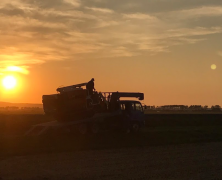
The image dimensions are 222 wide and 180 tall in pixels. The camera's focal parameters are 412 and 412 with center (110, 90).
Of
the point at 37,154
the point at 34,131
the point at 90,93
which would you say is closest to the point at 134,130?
the point at 90,93

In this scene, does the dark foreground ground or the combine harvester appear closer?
the dark foreground ground

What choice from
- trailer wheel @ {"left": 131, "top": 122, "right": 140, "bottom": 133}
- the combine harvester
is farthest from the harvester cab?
trailer wheel @ {"left": 131, "top": 122, "right": 140, "bottom": 133}

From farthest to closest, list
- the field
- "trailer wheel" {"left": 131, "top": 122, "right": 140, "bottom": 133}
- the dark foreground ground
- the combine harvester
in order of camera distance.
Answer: "trailer wheel" {"left": 131, "top": 122, "right": 140, "bottom": 133}, the combine harvester, the field, the dark foreground ground

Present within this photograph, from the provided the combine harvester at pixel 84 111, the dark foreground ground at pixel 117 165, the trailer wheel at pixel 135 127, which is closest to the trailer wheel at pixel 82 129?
the combine harvester at pixel 84 111

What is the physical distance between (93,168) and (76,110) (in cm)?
1429

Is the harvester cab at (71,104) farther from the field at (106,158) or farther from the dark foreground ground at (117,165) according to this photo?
the dark foreground ground at (117,165)

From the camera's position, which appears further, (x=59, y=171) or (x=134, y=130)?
(x=134, y=130)

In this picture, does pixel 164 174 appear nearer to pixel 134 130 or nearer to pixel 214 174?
pixel 214 174

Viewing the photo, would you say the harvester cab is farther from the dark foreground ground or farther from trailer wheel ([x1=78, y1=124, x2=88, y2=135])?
the dark foreground ground

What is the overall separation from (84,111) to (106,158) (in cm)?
1145

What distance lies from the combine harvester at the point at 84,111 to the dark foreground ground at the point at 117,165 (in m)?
8.26

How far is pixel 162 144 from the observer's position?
89.2 ft

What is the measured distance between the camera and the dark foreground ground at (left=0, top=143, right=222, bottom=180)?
1556 cm

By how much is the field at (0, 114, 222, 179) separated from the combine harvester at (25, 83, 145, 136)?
1.13 meters
